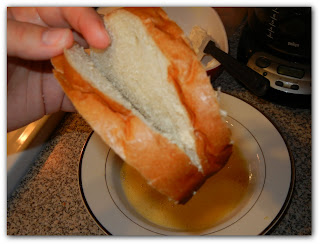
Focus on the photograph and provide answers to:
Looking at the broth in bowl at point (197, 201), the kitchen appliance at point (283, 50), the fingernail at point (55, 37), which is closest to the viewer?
the fingernail at point (55, 37)

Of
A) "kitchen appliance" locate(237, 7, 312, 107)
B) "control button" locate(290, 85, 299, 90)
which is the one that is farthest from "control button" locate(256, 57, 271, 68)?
"control button" locate(290, 85, 299, 90)

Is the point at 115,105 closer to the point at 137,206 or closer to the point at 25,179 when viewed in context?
the point at 137,206

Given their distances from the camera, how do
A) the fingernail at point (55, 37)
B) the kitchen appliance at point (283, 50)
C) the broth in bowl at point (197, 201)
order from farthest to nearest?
the kitchen appliance at point (283, 50), the broth in bowl at point (197, 201), the fingernail at point (55, 37)

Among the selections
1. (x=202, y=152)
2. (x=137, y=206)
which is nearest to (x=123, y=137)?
(x=202, y=152)

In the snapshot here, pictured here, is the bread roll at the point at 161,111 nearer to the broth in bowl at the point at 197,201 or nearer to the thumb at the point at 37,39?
the thumb at the point at 37,39

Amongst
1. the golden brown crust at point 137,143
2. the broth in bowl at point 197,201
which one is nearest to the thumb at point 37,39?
the golden brown crust at point 137,143

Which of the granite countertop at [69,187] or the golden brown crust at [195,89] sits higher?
the golden brown crust at [195,89]
